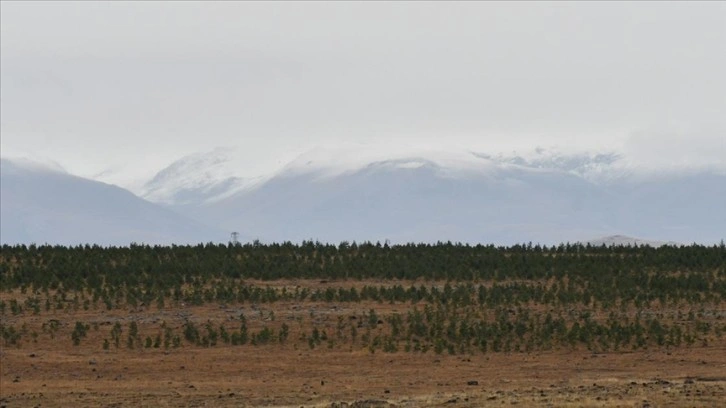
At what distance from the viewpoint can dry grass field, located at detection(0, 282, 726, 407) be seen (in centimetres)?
2759

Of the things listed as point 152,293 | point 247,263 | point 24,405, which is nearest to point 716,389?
point 24,405

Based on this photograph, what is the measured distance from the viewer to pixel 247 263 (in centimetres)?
4922

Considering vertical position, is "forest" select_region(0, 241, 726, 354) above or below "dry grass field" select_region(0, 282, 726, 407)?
above

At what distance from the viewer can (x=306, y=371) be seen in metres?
34.2

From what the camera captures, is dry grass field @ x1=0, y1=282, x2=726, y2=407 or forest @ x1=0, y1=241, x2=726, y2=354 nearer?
dry grass field @ x1=0, y1=282, x2=726, y2=407

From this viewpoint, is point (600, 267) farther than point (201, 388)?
Yes

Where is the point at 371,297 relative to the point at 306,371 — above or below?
above

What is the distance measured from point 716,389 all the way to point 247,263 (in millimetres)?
24302

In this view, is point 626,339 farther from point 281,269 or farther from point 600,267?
point 281,269

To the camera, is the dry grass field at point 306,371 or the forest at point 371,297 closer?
the dry grass field at point 306,371

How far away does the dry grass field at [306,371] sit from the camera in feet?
90.5

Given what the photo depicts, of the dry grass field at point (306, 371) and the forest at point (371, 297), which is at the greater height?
the forest at point (371, 297)

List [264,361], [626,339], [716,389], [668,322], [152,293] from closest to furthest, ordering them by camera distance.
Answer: [716,389] → [264,361] → [626,339] → [668,322] → [152,293]

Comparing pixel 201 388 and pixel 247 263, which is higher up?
pixel 247 263
